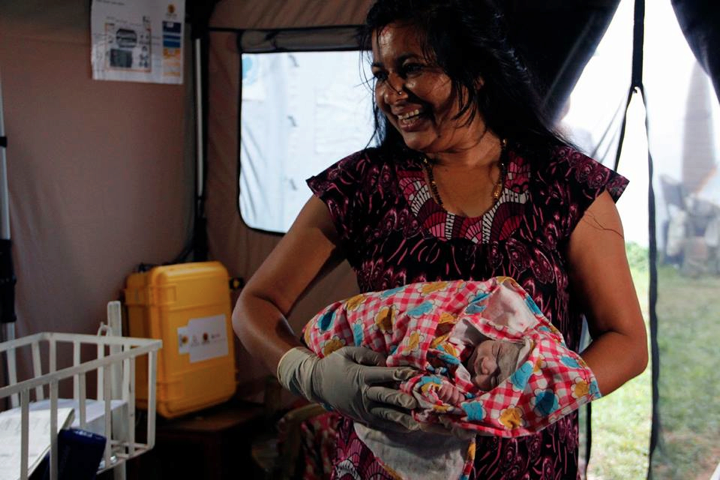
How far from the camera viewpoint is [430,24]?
50.7 inches

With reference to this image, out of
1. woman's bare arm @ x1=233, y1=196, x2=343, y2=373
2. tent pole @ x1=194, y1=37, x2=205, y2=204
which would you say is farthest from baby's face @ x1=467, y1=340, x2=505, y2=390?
tent pole @ x1=194, y1=37, x2=205, y2=204

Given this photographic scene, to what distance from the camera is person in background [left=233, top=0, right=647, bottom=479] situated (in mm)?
1248

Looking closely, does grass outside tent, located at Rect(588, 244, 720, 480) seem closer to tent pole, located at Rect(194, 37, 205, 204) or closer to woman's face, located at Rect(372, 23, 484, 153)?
woman's face, located at Rect(372, 23, 484, 153)

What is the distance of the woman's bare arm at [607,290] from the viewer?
122 cm

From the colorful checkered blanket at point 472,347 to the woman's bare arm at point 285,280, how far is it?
0.23 m

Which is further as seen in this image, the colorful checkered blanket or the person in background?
the person in background

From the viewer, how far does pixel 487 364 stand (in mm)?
1089

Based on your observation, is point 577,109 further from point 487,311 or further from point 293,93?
point 487,311

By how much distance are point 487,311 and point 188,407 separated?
2473 mm

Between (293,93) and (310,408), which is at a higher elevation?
(293,93)

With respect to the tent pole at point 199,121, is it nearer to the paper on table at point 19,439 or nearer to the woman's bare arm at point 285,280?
the paper on table at point 19,439

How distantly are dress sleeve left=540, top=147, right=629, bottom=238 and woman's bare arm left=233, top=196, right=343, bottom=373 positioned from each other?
37cm

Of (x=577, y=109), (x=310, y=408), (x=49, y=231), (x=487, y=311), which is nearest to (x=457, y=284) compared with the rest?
(x=487, y=311)

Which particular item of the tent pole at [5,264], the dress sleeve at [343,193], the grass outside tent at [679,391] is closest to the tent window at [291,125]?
the tent pole at [5,264]
